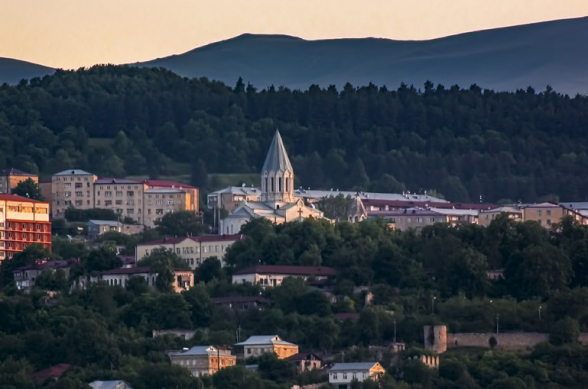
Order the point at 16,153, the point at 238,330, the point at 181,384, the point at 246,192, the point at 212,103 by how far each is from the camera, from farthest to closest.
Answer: the point at 212,103 < the point at 16,153 < the point at 246,192 < the point at 238,330 < the point at 181,384

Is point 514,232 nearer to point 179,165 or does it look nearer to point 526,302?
point 526,302

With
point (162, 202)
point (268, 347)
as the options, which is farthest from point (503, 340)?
point (162, 202)

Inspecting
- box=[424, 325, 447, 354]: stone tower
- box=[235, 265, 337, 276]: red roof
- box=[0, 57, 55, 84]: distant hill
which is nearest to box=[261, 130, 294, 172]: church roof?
box=[235, 265, 337, 276]: red roof

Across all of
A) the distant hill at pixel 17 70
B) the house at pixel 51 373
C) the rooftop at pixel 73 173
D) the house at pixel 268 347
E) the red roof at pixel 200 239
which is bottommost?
the house at pixel 51 373

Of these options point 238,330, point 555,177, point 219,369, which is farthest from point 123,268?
point 555,177

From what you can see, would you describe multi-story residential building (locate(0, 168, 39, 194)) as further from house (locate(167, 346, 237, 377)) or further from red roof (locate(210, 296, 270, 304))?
house (locate(167, 346, 237, 377))

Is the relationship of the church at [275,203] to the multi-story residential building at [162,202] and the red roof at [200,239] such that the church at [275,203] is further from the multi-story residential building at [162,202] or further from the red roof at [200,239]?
the multi-story residential building at [162,202]

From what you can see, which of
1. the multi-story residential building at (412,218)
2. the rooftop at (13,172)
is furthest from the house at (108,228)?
the multi-story residential building at (412,218)
